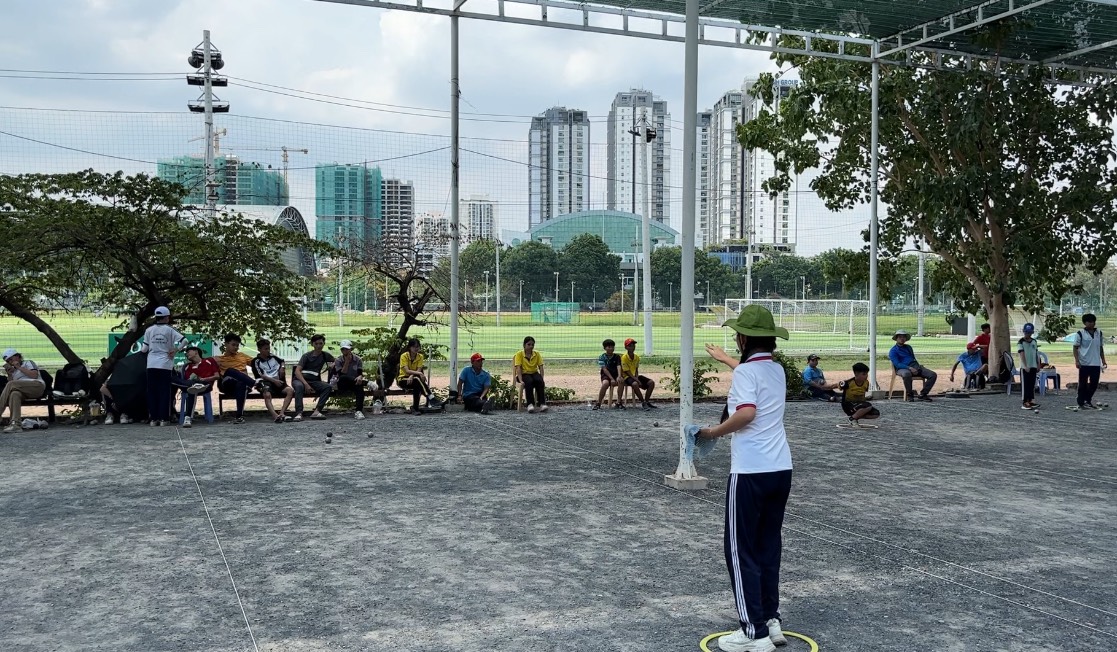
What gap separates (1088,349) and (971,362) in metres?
3.73

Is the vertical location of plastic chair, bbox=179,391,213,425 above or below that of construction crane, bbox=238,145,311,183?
below

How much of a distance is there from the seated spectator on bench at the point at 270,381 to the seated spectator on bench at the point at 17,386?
257cm

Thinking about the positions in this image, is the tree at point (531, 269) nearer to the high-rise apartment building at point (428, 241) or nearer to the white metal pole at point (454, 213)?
the high-rise apartment building at point (428, 241)

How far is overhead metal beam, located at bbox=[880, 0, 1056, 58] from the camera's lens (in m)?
14.1

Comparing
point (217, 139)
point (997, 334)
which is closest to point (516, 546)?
point (997, 334)

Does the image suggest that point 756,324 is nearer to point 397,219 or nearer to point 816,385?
point 816,385

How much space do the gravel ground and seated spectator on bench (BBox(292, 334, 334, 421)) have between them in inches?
92.3

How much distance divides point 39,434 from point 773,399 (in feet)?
33.6

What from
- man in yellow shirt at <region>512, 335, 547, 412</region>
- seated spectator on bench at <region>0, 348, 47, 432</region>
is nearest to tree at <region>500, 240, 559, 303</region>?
man in yellow shirt at <region>512, 335, 547, 412</region>

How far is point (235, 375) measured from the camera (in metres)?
13.4

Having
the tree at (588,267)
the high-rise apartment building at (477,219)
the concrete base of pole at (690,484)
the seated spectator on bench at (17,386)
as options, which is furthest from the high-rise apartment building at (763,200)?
the seated spectator on bench at (17,386)

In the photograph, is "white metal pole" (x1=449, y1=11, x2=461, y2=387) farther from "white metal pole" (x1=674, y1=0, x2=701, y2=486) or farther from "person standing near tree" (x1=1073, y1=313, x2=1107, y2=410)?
"person standing near tree" (x1=1073, y1=313, x2=1107, y2=410)

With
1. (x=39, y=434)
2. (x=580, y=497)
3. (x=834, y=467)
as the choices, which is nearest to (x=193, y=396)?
(x=39, y=434)

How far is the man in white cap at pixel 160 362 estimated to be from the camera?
41.3 ft
